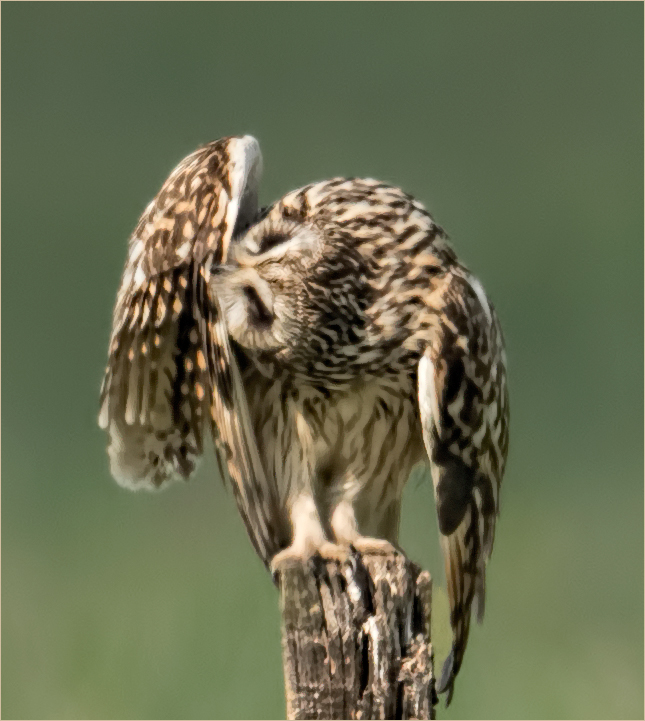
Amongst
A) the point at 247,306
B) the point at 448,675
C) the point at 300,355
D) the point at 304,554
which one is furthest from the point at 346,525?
the point at 247,306

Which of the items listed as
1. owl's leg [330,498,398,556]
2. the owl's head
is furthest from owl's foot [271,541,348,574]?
the owl's head

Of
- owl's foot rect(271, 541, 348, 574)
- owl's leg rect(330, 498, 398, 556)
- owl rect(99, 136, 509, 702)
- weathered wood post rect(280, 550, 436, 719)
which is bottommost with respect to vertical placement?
weathered wood post rect(280, 550, 436, 719)

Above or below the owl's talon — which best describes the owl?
above

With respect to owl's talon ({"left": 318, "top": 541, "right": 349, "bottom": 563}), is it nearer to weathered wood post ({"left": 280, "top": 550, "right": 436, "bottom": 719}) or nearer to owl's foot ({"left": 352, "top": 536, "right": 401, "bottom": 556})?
owl's foot ({"left": 352, "top": 536, "right": 401, "bottom": 556})

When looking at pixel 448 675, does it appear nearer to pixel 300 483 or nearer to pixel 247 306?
pixel 300 483

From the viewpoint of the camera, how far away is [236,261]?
3.40 metres

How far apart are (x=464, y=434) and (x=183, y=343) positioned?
2.13 feet

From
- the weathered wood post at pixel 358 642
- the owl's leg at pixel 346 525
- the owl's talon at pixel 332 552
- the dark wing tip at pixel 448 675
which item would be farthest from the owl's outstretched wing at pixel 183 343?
the dark wing tip at pixel 448 675

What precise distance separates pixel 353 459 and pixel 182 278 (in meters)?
0.66

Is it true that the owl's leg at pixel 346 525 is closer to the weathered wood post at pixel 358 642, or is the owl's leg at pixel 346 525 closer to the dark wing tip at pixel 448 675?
the dark wing tip at pixel 448 675

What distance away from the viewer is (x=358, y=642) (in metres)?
3.15

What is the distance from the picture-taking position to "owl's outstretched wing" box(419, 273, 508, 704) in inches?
137

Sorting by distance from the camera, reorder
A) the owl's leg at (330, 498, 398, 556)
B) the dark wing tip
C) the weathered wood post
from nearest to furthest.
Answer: the weathered wood post, the dark wing tip, the owl's leg at (330, 498, 398, 556)

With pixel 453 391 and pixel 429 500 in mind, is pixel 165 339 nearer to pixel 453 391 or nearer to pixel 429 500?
pixel 453 391
